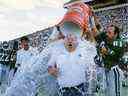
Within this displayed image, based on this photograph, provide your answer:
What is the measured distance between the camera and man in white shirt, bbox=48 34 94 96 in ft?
16.9

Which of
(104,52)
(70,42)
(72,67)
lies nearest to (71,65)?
(72,67)

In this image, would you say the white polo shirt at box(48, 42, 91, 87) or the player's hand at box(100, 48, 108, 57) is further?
the player's hand at box(100, 48, 108, 57)

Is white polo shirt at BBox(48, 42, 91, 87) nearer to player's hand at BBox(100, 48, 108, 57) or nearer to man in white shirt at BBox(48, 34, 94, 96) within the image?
man in white shirt at BBox(48, 34, 94, 96)

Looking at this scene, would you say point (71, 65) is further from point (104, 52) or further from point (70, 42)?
point (104, 52)

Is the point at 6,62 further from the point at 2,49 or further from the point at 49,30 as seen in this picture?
the point at 49,30

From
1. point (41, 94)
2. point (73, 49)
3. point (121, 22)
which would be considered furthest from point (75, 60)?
point (121, 22)

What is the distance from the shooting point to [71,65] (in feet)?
17.1

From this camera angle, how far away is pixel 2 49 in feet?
28.9

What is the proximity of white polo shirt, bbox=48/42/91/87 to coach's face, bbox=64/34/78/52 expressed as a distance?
1.9 inches

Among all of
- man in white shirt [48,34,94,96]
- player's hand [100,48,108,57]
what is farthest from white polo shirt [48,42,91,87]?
player's hand [100,48,108,57]

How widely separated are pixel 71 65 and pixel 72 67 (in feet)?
0.11

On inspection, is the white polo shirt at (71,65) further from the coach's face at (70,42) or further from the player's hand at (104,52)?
the player's hand at (104,52)

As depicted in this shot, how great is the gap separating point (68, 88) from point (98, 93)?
53 centimetres

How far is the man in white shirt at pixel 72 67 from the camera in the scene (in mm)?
5148
